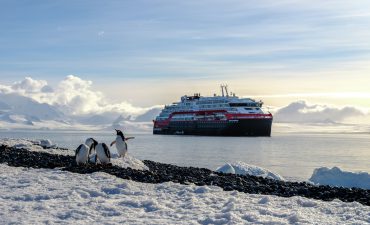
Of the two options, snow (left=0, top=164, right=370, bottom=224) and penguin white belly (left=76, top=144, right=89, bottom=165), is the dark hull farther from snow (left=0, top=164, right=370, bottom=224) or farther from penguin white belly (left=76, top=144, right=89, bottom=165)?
snow (left=0, top=164, right=370, bottom=224)

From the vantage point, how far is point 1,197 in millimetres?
9648

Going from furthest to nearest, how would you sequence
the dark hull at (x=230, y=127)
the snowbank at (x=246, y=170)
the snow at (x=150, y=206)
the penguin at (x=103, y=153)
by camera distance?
the dark hull at (x=230, y=127) < the snowbank at (x=246, y=170) < the penguin at (x=103, y=153) < the snow at (x=150, y=206)

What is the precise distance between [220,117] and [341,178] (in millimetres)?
88479

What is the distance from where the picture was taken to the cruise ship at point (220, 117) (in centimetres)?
10819

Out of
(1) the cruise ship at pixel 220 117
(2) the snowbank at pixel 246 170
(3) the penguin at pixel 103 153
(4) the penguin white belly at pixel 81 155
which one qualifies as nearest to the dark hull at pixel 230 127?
(1) the cruise ship at pixel 220 117

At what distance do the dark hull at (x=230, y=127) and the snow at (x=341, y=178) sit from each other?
8456 centimetres

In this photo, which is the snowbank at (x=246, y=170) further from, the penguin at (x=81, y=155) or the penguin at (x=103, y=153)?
the penguin at (x=81, y=155)

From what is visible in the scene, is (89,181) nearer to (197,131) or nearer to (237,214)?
(237,214)

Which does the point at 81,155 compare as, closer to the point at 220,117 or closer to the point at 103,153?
the point at 103,153

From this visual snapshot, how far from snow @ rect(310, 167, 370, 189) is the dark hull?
277 feet

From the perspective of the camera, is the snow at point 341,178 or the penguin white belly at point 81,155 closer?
the penguin white belly at point 81,155

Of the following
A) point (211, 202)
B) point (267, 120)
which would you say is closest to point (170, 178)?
point (211, 202)

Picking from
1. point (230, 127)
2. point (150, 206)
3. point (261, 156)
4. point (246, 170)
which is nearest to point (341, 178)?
point (246, 170)

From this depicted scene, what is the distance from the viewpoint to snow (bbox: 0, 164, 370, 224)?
26.5ft
